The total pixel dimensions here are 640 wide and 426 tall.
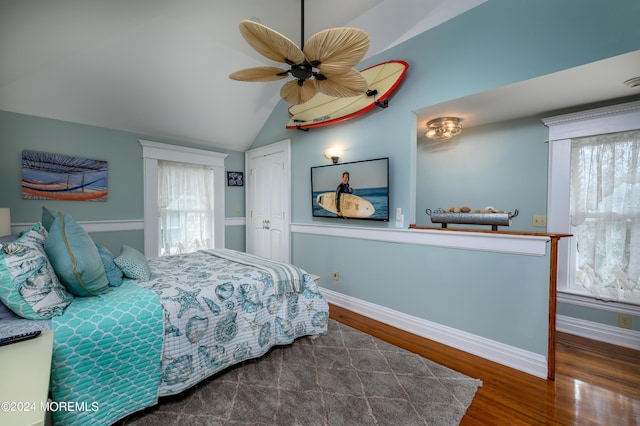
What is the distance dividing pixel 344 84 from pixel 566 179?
94.4 inches

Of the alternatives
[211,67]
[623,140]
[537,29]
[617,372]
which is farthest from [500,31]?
[211,67]

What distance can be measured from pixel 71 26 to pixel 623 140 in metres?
5.14

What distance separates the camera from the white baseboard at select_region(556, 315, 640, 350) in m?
2.30

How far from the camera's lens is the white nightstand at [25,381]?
76 centimetres

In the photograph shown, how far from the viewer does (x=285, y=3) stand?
107 inches

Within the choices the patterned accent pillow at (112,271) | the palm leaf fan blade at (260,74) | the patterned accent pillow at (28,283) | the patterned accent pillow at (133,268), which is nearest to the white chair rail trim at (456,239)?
the palm leaf fan blade at (260,74)

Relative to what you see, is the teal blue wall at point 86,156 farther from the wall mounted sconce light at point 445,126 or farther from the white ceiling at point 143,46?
the wall mounted sconce light at point 445,126

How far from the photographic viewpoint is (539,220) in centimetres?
270

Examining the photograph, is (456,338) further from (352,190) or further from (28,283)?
(28,283)

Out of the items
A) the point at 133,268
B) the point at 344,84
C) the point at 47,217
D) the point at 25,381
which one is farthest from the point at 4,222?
the point at 344,84

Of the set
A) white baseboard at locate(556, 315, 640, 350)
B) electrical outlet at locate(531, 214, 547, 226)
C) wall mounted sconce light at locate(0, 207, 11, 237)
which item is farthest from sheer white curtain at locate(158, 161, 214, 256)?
white baseboard at locate(556, 315, 640, 350)

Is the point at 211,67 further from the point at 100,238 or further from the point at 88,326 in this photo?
the point at 88,326

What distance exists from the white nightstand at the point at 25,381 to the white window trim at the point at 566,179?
12.2 ft

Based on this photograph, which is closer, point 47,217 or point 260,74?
point 47,217
